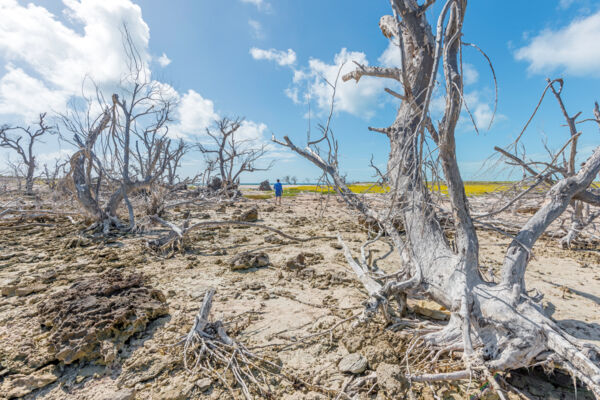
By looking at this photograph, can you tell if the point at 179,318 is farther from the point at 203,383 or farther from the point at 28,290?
the point at 28,290

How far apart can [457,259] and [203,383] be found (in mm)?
2242

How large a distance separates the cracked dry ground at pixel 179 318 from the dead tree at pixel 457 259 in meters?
0.28

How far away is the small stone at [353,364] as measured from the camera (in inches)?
A: 71.6

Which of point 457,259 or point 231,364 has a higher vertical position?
point 457,259

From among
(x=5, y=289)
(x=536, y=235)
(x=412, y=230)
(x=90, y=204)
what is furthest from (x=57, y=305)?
(x=90, y=204)

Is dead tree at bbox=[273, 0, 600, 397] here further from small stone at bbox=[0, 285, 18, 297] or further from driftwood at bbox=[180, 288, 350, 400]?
small stone at bbox=[0, 285, 18, 297]

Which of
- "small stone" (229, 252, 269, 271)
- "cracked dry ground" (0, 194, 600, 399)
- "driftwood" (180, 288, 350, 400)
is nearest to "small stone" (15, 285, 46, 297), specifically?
"cracked dry ground" (0, 194, 600, 399)

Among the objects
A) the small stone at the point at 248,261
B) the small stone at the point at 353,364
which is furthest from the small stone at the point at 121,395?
the small stone at the point at 248,261

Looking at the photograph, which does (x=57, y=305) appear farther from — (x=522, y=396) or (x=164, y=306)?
(x=522, y=396)

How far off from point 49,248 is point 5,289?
2377mm

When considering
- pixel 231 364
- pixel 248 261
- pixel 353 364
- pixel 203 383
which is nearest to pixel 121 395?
pixel 203 383

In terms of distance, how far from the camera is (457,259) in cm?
223

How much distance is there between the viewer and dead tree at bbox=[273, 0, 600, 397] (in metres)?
1.54

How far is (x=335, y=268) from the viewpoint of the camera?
157 inches
